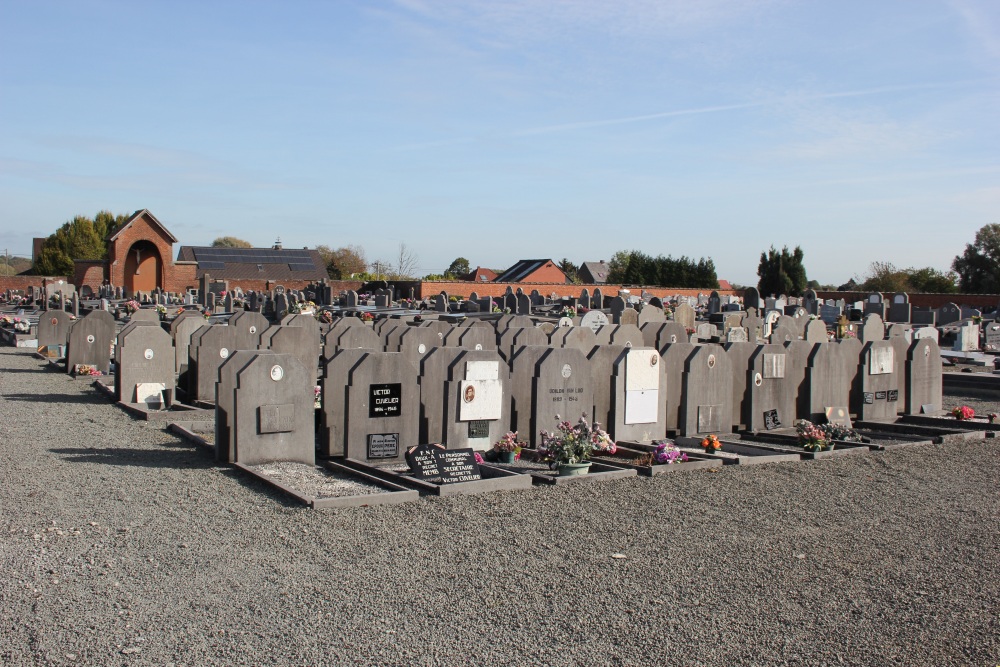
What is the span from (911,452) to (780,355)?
2418mm

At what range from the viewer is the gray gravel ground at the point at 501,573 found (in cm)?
481

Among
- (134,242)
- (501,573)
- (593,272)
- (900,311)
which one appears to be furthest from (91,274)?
(501,573)

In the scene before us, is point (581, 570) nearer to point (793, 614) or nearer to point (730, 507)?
point (793, 614)

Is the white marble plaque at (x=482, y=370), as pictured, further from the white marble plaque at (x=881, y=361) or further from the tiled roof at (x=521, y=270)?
the tiled roof at (x=521, y=270)

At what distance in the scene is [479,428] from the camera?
1068 centimetres

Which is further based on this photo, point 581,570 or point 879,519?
point 879,519

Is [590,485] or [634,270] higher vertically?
[634,270]

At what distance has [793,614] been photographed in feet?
17.7

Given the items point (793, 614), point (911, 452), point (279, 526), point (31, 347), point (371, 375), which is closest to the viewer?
point (793, 614)

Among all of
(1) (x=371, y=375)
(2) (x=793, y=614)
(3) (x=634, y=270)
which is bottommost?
(2) (x=793, y=614)

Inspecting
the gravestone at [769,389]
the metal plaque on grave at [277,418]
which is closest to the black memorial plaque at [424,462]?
the metal plaque on grave at [277,418]

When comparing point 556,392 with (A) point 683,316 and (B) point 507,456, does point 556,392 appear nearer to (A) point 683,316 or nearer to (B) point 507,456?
(B) point 507,456

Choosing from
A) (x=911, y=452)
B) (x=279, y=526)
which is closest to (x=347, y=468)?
(x=279, y=526)

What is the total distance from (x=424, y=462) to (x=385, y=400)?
1396 mm
